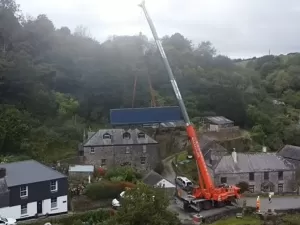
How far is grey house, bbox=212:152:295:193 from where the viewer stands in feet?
117

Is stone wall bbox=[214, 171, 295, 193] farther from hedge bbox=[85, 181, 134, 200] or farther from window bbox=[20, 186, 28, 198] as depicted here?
window bbox=[20, 186, 28, 198]

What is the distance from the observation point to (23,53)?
47531 millimetres

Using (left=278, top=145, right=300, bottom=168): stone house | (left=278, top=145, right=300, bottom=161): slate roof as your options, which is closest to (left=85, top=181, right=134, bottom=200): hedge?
(left=278, top=145, right=300, bottom=168): stone house

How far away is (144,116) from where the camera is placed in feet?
146

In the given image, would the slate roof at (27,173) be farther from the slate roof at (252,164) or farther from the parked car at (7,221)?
the slate roof at (252,164)

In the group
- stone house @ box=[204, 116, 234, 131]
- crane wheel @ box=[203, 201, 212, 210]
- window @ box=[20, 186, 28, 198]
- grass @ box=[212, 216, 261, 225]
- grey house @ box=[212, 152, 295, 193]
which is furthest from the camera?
stone house @ box=[204, 116, 234, 131]

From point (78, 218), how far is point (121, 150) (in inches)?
483

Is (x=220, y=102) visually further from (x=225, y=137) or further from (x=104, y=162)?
(x=104, y=162)

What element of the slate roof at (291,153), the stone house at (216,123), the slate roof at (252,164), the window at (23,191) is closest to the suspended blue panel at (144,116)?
the stone house at (216,123)

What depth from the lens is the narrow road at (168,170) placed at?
124 feet

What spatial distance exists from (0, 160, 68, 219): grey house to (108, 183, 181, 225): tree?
20.9ft

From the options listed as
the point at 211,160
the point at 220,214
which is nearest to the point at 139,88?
the point at 211,160

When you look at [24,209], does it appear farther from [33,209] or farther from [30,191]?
[30,191]

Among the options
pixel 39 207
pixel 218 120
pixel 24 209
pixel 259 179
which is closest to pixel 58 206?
pixel 39 207
